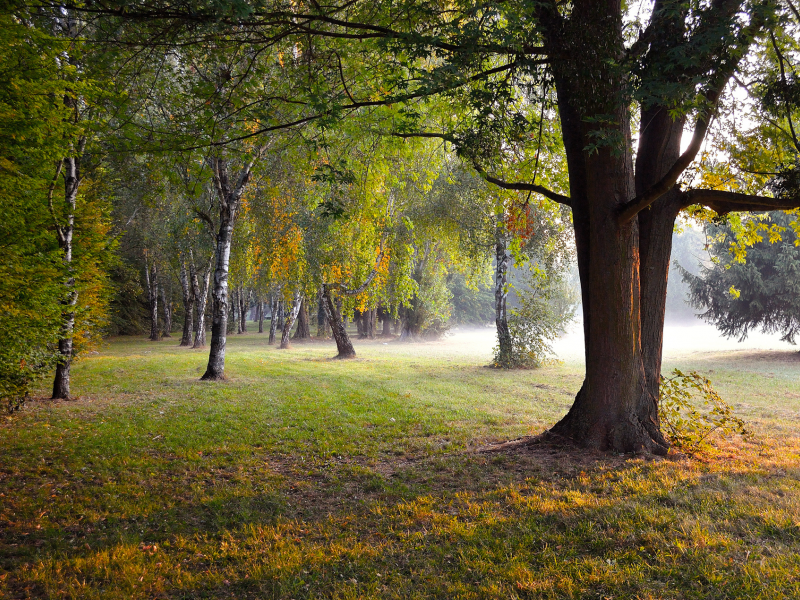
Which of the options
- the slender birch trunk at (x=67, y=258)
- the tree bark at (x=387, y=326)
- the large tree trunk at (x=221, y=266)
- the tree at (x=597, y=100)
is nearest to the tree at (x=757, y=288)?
the tree at (x=597, y=100)

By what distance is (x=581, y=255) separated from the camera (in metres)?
6.19

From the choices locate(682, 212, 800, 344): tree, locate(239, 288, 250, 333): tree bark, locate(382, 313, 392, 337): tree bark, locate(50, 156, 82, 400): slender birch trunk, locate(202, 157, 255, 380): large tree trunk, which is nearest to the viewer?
locate(50, 156, 82, 400): slender birch trunk

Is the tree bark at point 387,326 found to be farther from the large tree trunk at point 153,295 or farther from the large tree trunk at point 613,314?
the large tree trunk at point 613,314

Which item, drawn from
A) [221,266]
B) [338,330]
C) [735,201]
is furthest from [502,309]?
[735,201]

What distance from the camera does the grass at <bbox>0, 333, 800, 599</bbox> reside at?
312 centimetres

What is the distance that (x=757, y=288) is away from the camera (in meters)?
21.6

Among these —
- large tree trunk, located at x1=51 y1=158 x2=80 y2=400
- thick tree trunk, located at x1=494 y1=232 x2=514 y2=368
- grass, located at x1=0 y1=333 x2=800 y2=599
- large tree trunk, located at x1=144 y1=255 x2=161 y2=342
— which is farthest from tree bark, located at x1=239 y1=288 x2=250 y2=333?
grass, located at x1=0 y1=333 x2=800 y2=599

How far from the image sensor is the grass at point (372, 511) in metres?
3.12

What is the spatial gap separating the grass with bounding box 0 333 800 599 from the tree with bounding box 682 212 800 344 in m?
15.8

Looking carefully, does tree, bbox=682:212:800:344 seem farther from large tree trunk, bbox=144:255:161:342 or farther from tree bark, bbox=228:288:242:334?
tree bark, bbox=228:288:242:334

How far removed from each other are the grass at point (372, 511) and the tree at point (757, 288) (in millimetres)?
15845

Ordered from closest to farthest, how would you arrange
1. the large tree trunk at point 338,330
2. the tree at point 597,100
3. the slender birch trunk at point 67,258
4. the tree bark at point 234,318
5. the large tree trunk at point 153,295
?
the tree at point 597,100 → the slender birch trunk at point 67,258 → the large tree trunk at point 338,330 → the large tree trunk at point 153,295 → the tree bark at point 234,318

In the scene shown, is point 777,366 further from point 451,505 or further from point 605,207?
point 451,505

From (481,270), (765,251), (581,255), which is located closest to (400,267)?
(481,270)
